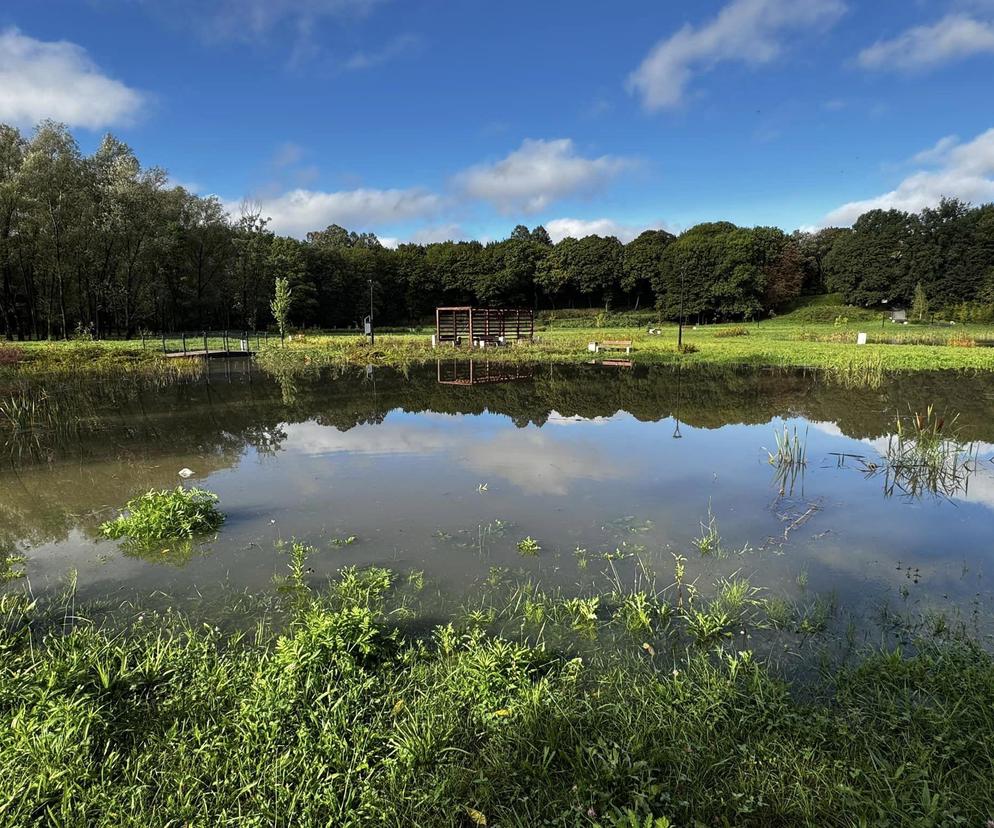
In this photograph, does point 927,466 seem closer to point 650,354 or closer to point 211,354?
point 650,354

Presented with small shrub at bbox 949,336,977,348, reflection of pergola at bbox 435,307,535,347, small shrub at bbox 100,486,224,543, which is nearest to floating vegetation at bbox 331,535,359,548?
small shrub at bbox 100,486,224,543

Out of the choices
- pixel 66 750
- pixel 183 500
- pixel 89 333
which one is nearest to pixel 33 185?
pixel 89 333

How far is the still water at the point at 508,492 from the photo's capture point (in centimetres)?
556

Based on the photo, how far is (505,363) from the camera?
28453 mm

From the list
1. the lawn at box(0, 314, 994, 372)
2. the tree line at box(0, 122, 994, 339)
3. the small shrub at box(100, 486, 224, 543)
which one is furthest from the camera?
the tree line at box(0, 122, 994, 339)

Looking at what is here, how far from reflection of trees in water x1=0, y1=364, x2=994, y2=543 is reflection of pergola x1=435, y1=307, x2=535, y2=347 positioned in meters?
12.6

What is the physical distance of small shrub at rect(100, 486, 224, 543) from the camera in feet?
20.5

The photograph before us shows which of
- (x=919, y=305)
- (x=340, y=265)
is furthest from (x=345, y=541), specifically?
(x=340, y=265)

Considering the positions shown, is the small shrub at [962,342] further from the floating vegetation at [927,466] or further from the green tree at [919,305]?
the floating vegetation at [927,466]

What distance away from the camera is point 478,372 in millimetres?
24703

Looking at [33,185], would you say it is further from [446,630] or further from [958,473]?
[958,473]


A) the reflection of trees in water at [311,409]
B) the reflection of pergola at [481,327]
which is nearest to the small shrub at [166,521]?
the reflection of trees in water at [311,409]

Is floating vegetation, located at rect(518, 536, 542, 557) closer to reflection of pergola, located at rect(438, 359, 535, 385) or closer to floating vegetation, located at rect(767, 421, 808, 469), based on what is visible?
floating vegetation, located at rect(767, 421, 808, 469)

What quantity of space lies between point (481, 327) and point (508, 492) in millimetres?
34760
